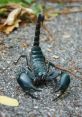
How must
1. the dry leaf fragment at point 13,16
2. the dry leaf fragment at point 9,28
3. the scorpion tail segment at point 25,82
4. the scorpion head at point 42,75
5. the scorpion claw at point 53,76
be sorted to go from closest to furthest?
the scorpion tail segment at point 25,82, the scorpion head at point 42,75, the scorpion claw at point 53,76, the dry leaf fragment at point 9,28, the dry leaf fragment at point 13,16

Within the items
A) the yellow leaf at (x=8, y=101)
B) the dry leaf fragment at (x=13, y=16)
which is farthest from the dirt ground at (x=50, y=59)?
the dry leaf fragment at (x=13, y=16)

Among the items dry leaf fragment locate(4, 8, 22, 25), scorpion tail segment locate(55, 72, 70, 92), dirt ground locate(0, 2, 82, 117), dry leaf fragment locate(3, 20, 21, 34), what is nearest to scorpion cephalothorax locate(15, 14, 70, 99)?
scorpion tail segment locate(55, 72, 70, 92)

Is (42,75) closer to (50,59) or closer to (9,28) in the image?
(50,59)

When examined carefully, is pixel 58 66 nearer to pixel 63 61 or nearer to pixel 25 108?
pixel 63 61

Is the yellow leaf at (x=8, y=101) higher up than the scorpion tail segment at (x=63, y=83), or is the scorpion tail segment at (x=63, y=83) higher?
the scorpion tail segment at (x=63, y=83)

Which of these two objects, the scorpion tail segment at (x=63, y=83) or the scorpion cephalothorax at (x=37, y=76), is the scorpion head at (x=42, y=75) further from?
the scorpion tail segment at (x=63, y=83)

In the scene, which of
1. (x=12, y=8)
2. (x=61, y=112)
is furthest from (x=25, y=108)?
(x=12, y=8)

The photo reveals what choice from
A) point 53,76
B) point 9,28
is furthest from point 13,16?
point 53,76
